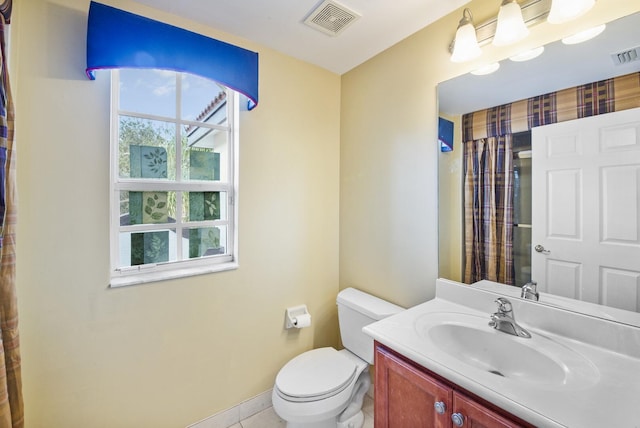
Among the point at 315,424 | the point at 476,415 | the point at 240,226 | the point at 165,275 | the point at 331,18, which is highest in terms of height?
the point at 331,18

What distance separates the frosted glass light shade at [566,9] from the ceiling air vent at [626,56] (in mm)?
199

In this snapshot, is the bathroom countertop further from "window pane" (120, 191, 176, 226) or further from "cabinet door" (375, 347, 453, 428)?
"window pane" (120, 191, 176, 226)

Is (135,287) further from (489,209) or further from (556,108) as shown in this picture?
(556,108)

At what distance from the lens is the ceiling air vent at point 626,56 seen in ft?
3.03

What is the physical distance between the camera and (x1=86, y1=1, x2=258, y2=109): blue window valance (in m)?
1.18

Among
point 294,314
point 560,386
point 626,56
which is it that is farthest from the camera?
point 294,314

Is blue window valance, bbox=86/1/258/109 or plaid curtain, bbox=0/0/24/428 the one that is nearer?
plaid curtain, bbox=0/0/24/428

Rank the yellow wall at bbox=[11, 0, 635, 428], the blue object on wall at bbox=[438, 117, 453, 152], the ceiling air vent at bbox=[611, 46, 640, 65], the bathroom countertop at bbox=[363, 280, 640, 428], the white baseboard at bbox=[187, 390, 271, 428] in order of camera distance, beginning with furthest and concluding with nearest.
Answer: the white baseboard at bbox=[187, 390, 271, 428], the blue object on wall at bbox=[438, 117, 453, 152], the yellow wall at bbox=[11, 0, 635, 428], the ceiling air vent at bbox=[611, 46, 640, 65], the bathroom countertop at bbox=[363, 280, 640, 428]

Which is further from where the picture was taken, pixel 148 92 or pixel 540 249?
pixel 148 92

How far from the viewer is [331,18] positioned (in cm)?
144

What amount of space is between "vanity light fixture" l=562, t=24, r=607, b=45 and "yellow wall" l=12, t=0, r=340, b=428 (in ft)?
4.46

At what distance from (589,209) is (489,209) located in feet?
1.15

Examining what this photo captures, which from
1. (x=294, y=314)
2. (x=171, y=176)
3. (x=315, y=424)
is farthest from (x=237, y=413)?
(x=171, y=176)

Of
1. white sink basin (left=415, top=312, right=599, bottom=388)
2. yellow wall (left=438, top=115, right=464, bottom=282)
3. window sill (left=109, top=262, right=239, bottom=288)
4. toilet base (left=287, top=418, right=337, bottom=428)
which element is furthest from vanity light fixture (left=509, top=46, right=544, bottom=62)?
toilet base (left=287, top=418, right=337, bottom=428)
